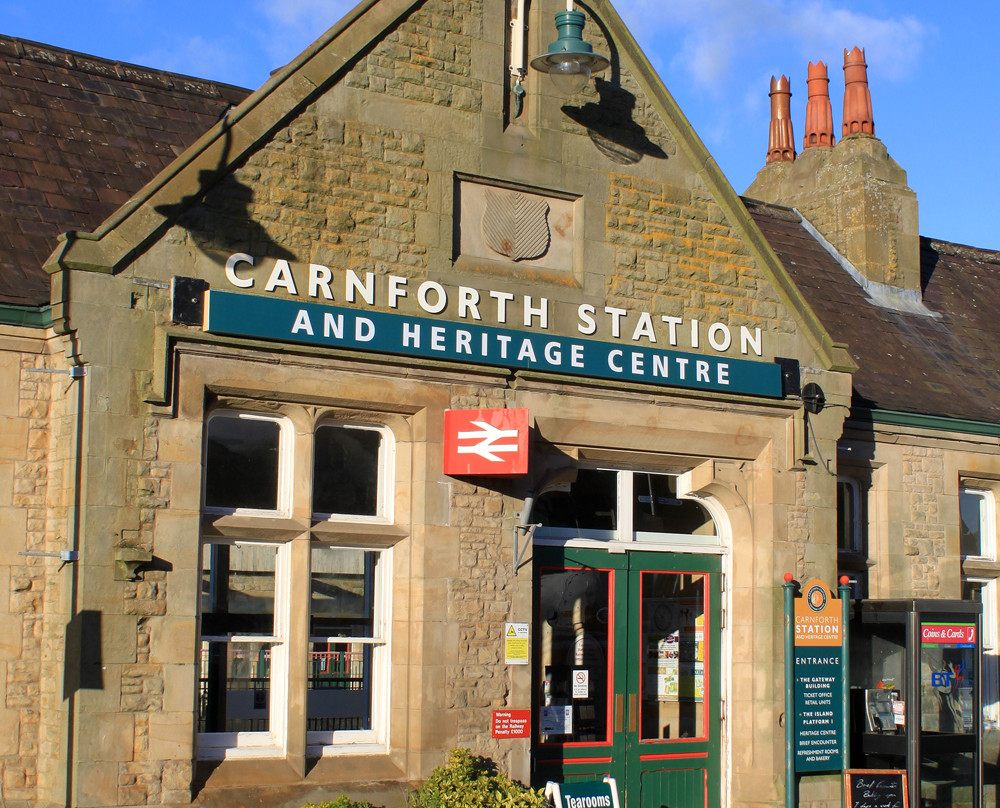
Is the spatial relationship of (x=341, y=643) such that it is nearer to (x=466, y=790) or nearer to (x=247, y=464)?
(x=466, y=790)

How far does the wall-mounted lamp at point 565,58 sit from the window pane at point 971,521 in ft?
25.3

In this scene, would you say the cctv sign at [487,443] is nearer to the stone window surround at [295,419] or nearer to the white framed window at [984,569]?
the stone window surround at [295,419]

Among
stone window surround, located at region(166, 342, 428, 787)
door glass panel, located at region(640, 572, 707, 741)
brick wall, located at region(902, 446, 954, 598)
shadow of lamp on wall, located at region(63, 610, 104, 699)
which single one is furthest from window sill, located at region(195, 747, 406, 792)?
brick wall, located at region(902, 446, 954, 598)

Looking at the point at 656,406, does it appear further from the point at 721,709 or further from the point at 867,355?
the point at 867,355

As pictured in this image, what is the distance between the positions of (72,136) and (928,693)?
10.4 metres

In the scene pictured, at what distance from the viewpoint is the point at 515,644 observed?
11.8 metres

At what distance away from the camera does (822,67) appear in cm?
2052

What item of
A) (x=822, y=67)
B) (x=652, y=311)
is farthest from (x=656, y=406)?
(x=822, y=67)

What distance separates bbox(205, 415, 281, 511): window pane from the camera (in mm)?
11039

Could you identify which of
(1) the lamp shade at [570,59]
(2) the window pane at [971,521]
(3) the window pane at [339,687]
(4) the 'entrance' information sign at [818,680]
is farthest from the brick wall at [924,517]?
(3) the window pane at [339,687]

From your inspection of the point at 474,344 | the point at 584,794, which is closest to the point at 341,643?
the point at 584,794

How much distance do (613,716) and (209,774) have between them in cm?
405

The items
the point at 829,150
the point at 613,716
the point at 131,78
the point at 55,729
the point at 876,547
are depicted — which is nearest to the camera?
the point at 55,729

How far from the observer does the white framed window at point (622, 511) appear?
41.8 feet
